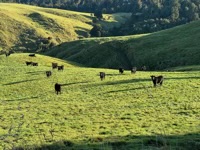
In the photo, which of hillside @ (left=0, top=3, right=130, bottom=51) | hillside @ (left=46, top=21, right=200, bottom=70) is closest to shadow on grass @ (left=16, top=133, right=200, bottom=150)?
hillside @ (left=46, top=21, right=200, bottom=70)

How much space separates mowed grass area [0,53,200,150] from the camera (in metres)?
16.9

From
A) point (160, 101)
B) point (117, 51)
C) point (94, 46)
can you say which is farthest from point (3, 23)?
point (160, 101)

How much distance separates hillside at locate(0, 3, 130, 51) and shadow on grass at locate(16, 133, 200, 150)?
104m

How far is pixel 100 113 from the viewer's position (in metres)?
24.8

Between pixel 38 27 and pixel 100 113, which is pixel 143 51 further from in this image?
pixel 38 27

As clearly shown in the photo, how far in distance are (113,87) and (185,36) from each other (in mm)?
49097

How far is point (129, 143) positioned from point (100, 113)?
8459 mm

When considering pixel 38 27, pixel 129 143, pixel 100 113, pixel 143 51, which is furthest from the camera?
pixel 38 27

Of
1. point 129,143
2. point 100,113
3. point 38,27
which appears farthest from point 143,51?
point 38,27

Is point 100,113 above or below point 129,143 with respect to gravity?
above

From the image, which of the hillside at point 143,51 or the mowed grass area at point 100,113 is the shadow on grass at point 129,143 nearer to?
the mowed grass area at point 100,113

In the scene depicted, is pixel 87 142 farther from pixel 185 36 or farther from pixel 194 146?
pixel 185 36

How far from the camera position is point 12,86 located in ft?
131

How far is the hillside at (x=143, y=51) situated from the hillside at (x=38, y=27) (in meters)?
31.5
